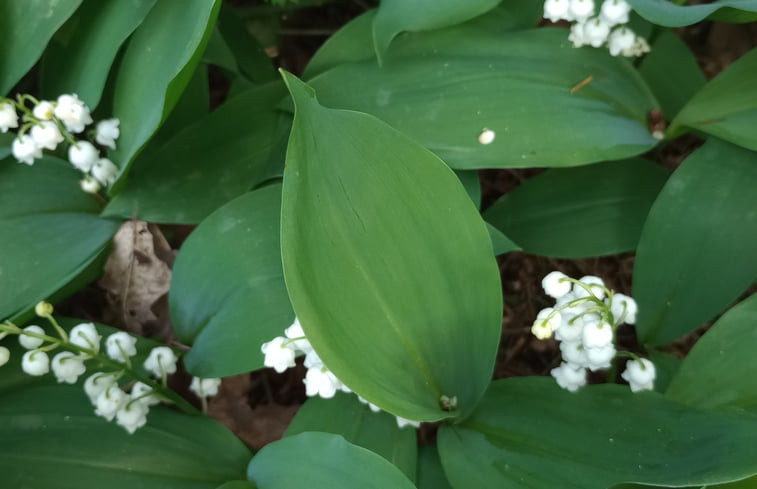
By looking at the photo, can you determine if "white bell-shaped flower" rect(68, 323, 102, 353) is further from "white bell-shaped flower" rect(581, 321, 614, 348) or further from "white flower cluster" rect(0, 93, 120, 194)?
"white bell-shaped flower" rect(581, 321, 614, 348)

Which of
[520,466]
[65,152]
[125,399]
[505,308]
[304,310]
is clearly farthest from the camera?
[505,308]


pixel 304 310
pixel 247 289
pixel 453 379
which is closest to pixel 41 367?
pixel 247 289

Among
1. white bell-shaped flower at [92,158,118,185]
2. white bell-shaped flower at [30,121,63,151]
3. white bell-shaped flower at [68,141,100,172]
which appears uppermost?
white bell-shaped flower at [30,121,63,151]

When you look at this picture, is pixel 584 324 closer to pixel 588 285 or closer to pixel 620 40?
pixel 588 285

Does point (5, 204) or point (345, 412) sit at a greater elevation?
point (5, 204)

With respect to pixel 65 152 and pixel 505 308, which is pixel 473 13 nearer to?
pixel 505 308

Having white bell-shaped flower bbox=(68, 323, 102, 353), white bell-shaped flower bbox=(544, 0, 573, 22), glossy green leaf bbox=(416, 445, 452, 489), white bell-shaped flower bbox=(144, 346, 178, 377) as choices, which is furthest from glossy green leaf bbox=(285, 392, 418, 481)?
white bell-shaped flower bbox=(544, 0, 573, 22)
